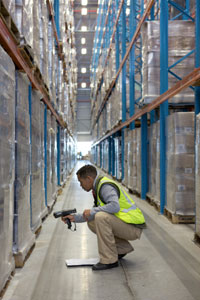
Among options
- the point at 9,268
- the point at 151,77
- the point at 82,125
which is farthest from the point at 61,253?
the point at 82,125

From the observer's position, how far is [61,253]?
3.76 m

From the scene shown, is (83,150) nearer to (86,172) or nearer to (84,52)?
(84,52)

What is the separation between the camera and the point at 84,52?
107 feet

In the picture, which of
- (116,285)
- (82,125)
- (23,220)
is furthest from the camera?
(82,125)

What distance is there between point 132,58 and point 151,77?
3.06 metres

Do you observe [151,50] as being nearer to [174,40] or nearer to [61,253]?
[174,40]

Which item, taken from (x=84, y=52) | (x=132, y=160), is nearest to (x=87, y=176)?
(x=132, y=160)

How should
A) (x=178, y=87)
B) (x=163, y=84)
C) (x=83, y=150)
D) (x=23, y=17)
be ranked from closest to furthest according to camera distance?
(x=23, y=17) < (x=178, y=87) < (x=163, y=84) < (x=83, y=150)

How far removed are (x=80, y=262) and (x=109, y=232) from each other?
52 centimetres

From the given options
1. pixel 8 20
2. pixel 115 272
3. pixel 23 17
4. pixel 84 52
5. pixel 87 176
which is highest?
pixel 84 52

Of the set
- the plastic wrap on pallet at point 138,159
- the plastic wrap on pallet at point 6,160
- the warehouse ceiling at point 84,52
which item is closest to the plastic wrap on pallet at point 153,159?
the plastic wrap on pallet at point 138,159

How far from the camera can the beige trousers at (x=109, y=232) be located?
310 centimetres

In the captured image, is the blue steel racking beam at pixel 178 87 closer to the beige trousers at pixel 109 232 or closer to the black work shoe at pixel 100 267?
the beige trousers at pixel 109 232

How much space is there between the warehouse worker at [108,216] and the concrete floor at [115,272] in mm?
195
